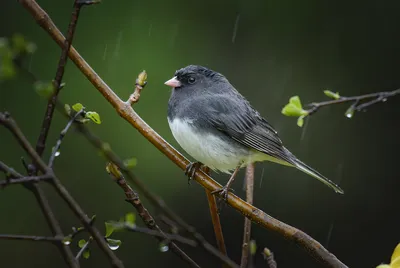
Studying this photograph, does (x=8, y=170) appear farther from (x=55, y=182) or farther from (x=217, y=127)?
(x=217, y=127)

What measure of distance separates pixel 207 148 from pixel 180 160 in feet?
2.26

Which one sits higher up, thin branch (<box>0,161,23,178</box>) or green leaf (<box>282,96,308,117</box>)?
green leaf (<box>282,96,308,117</box>)

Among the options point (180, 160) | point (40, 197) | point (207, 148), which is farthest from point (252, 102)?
point (40, 197)

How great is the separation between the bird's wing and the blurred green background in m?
0.83

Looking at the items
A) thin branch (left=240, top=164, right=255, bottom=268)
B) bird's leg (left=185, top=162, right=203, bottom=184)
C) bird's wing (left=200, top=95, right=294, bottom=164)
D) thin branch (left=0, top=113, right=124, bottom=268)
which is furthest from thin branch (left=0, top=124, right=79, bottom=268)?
bird's wing (left=200, top=95, right=294, bottom=164)

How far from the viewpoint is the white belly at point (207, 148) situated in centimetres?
179

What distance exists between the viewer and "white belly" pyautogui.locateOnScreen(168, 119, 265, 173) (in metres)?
1.79

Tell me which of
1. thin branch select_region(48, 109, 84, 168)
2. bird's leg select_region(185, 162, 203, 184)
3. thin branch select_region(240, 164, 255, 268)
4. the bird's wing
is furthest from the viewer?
the bird's wing

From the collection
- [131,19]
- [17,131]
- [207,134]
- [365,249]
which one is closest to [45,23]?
[17,131]

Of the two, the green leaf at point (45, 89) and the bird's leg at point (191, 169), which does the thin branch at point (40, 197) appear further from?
the bird's leg at point (191, 169)

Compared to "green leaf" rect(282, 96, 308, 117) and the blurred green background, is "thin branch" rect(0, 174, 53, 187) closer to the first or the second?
"green leaf" rect(282, 96, 308, 117)

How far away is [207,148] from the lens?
1.81 m

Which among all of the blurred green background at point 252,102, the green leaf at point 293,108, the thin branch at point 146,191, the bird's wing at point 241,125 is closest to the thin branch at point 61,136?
the thin branch at point 146,191

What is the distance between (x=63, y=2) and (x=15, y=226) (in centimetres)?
120
